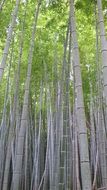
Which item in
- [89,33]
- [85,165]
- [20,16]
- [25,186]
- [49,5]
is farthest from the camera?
[25,186]

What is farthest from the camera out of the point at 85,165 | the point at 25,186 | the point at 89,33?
the point at 25,186

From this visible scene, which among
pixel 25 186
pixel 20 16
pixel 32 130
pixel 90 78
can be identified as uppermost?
pixel 20 16

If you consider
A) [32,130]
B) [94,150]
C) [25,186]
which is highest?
[32,130]

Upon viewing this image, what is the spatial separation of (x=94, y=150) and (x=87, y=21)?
2.75m

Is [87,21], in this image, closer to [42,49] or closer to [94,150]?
[42,49]

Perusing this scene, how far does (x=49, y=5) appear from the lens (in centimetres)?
362

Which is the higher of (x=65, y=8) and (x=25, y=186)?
(x=65, y=8)

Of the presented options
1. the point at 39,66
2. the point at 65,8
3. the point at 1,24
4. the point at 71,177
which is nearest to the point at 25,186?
the point at 71,177

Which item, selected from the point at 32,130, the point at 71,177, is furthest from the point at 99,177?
the point at 32,130

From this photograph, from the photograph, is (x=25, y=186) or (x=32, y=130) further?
(x=32, y=130)

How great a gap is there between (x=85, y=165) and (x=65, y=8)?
233 centimetres

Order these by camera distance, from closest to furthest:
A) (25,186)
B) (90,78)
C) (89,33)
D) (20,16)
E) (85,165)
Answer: (85,165), (20,16), (89,33), (25,186), (90,78)

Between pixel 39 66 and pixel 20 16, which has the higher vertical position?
pixel 20 16

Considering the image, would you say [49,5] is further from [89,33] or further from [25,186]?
[25,186]
